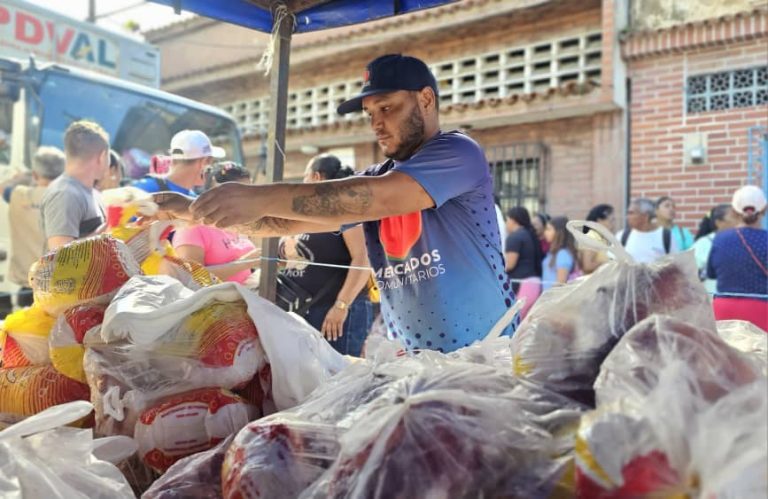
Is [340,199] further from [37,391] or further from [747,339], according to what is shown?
[747,339]

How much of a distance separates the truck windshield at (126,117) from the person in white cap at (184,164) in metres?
3.21

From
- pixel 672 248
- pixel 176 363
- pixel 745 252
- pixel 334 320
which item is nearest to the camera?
pixel 176 363

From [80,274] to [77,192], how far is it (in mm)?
2770

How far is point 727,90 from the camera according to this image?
7.75 meters

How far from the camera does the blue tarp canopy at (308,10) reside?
2500 millimetres

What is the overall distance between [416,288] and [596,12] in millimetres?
7788

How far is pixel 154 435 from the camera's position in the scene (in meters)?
1.37

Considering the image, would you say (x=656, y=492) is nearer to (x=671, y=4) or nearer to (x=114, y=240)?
(x=114, y=240)

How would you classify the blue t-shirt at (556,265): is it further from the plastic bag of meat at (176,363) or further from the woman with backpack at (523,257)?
the plastic bag of meat at (176,363)

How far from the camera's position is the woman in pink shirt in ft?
12.0

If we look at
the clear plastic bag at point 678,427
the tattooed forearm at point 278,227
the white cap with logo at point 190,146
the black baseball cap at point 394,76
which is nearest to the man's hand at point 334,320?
the white cap with logo at point 190,146

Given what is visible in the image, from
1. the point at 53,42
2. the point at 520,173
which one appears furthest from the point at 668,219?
the point at 53,42

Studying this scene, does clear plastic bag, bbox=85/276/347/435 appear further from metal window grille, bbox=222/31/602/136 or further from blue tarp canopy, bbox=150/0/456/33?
metal window grille, bbox=222/31/602/136

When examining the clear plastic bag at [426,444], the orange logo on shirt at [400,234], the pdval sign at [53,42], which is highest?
the pdval sign at [53,42]
